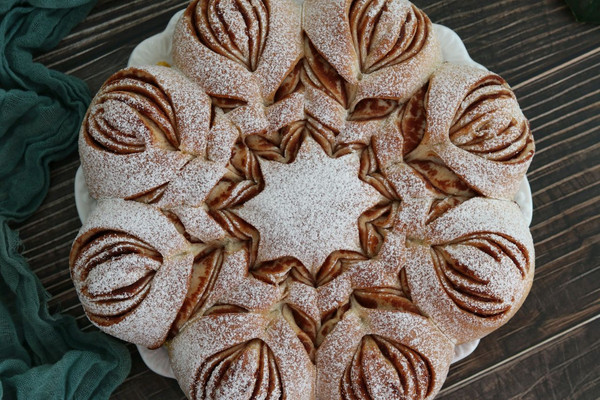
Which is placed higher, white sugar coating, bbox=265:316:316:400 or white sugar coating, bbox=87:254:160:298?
white sugar coating, bbox=87:254:160:298

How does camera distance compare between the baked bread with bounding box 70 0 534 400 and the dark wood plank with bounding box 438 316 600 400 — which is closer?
the baked bread with bounding box 70 0 534 400

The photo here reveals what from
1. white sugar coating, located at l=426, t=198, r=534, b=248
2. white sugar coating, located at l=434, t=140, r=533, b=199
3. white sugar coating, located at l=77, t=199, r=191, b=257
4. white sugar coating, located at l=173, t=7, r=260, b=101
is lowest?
white sugar coating, located at l=77, t=199, r=191, b=257

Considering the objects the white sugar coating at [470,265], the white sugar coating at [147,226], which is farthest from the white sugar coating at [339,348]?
the white sugar coating at [147,226]

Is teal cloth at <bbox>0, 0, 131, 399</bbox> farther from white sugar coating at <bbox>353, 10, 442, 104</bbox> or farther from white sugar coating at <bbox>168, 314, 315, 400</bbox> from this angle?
white sugar coating at <bbox>353, 10, 442, 104</bbox>

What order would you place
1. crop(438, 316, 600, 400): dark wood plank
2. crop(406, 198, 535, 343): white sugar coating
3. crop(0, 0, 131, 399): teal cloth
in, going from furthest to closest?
crop(438, 316, 600, 400): dark wood plank
crop(0, 0, 131, 399): teal cloth
crop(406, 198, 535, 343): white sugar coating

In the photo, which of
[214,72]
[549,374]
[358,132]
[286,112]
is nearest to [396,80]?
[358,132]

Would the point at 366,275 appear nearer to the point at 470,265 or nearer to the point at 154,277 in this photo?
the point at 470,265

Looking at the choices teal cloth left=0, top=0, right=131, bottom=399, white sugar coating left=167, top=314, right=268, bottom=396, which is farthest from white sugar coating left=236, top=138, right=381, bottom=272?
teal cloth left=0, top=0, right=131, bottom=399
